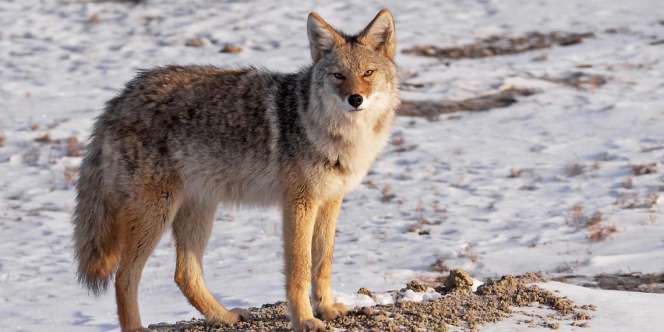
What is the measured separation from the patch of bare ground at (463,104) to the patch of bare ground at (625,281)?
260 inches

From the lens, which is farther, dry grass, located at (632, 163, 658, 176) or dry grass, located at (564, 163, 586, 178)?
dry grass, located at (564, 163, 586, 178)

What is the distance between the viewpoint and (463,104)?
50.8 feet

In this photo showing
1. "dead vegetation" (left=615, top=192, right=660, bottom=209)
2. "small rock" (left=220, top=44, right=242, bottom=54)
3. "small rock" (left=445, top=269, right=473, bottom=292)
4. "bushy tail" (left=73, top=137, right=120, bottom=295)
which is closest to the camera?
"bushy tail" (left=73, top=137, right=120, bottom=295)

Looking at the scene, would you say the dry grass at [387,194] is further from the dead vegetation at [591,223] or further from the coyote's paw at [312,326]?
the coyote's paw at [312,326]

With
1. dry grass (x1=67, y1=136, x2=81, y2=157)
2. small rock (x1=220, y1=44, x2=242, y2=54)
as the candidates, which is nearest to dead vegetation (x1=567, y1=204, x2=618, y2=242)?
dry grass (x1=67, y1=136, x2=81, y2=157)

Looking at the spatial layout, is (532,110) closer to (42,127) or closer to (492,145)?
(492,145)

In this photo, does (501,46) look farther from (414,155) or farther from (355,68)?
(355,68)

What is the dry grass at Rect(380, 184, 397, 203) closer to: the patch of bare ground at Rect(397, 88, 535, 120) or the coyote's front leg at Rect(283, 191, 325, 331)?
the patch of bare ground at Rect(397, 88, 535, 120)

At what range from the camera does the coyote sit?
6426 mm

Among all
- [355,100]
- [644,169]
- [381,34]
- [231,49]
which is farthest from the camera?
[231,49]

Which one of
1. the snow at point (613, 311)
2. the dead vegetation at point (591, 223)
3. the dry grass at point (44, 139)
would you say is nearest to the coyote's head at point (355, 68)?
the snow at point (613, 311)

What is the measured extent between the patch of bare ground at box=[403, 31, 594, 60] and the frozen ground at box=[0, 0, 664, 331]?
Result: 1.08 feet

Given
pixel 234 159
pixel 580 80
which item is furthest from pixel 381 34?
pixel 580 80

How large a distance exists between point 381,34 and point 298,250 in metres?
1.72
